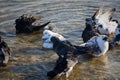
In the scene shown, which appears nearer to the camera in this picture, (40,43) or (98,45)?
(98,45)

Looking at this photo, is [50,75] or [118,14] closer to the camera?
[50,75]

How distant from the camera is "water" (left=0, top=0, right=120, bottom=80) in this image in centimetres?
926

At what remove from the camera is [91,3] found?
14.6 m

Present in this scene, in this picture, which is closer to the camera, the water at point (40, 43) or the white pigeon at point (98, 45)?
the water at point (40, 43)

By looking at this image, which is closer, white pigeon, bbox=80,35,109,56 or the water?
the water

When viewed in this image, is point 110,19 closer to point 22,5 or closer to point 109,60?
point 109,60

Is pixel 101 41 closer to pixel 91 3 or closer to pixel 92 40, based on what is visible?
pixel 92 40

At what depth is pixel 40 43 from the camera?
1114cm

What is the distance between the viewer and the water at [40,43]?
30.4 feet

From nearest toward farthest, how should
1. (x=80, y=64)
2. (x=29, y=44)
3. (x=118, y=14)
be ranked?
(x=80, y=64) → (x=29, y=44) → (x=118, y=14)

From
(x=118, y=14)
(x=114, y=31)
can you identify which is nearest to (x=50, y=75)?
(x=114, y=31)

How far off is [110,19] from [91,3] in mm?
2739

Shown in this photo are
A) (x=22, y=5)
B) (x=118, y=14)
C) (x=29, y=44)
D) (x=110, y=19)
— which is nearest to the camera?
(x=29, y=44)

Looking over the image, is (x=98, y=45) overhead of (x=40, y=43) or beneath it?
overhead
